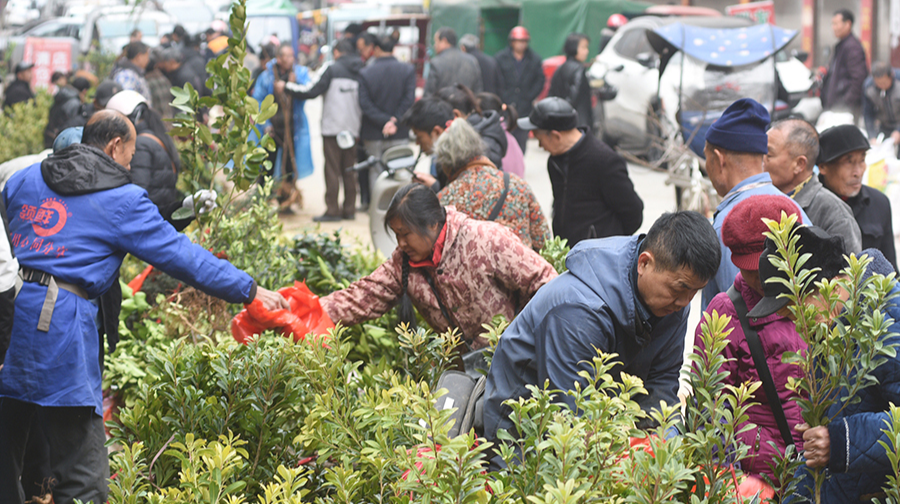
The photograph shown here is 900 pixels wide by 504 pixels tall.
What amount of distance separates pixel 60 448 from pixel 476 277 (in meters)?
1.72

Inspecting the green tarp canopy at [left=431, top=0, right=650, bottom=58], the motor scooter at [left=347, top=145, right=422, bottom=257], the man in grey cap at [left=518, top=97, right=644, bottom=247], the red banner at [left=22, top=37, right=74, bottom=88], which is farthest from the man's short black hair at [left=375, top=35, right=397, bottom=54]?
the green tarp canopy at [left=431, top=0, right=650, bottom=58]

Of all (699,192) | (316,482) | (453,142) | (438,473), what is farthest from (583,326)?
(699,192)

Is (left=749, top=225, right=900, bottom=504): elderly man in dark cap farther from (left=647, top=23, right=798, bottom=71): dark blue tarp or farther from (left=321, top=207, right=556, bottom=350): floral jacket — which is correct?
(left=647, top=23, right=798, bottom=71): dark blue tarp

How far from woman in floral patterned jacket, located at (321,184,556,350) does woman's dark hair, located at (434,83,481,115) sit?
2.47m

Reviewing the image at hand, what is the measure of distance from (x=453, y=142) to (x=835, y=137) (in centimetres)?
187

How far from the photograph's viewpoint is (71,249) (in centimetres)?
325

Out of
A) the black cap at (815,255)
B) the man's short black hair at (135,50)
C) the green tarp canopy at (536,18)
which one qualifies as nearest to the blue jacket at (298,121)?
the man's short black hair at (135,50)

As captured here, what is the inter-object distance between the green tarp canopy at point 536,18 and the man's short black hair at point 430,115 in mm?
14045

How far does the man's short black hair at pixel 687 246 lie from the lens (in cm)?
235

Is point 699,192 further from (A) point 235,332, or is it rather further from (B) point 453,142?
(A) point 235,332

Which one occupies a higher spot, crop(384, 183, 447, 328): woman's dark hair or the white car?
crop(384, 183, 447, 328): woman's dark hair

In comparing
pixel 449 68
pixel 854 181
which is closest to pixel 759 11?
pixel 449 68

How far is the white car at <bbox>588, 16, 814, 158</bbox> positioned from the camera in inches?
486

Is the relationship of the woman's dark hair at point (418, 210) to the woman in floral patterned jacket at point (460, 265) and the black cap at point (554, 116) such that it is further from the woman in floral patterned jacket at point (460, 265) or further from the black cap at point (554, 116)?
the black cap at point (554, 116)
